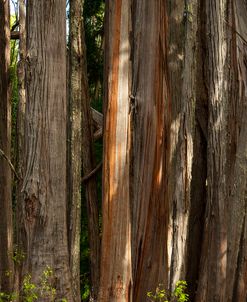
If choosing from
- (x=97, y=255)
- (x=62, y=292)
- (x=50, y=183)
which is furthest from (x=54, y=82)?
(x=97, y=255)

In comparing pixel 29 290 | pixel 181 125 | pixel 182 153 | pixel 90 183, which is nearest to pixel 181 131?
pixel 181 125

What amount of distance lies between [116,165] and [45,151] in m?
1.11

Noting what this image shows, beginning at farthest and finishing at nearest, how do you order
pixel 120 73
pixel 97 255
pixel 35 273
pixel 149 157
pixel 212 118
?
1. pixel 97 255
2. pixel 212 118
3. pixel 149 157
4. pixel 120 73
5. pixel 35 273

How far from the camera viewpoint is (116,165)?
7953mm

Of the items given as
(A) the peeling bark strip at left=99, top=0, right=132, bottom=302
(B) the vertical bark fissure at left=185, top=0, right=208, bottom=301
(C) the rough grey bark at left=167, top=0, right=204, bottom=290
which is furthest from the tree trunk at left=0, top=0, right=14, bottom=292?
(A) the peeling bark strip at left=99, top=0, right=132, bottom=302

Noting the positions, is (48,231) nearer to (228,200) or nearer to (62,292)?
(62,292)

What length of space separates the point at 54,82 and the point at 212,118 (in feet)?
14.9

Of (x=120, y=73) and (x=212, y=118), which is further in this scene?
(x=212, y=118)

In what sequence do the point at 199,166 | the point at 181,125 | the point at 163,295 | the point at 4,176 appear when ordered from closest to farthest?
the point at 163,295 < the point at 181,125 < the point at 199,166 < the point at 4,176

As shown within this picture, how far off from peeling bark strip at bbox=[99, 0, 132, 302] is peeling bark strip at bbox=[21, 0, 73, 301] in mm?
696

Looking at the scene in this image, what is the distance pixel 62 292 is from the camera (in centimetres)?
713

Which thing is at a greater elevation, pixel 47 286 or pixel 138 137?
pixel 138 137

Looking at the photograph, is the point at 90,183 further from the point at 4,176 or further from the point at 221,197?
the point at 221,197

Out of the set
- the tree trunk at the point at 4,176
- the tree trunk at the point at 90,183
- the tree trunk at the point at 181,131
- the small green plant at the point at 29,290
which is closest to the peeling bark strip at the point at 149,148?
the tree trunk at the point at 181,131
